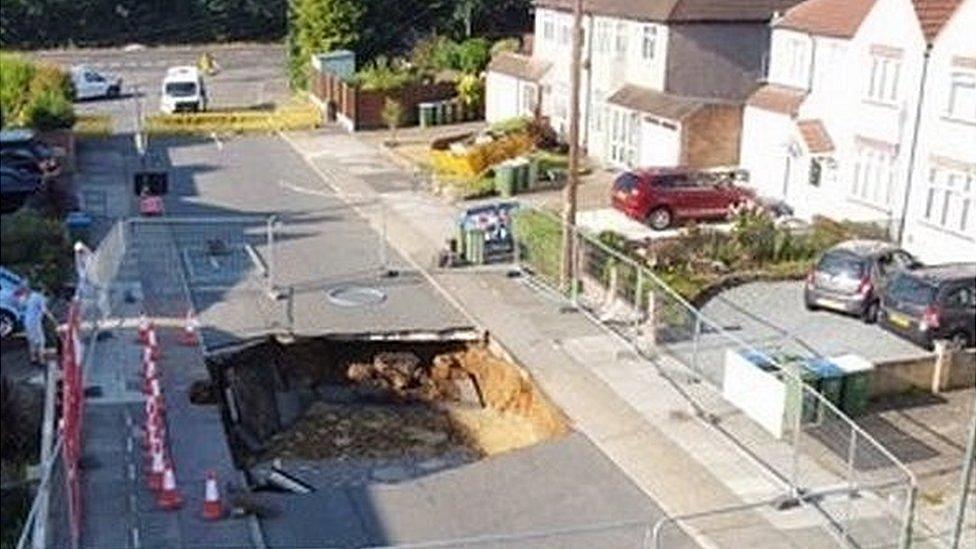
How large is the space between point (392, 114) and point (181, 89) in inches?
448

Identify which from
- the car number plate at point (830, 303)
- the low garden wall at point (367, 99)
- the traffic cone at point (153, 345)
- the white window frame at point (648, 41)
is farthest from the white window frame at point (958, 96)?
the low garden wall at point (367, 99)

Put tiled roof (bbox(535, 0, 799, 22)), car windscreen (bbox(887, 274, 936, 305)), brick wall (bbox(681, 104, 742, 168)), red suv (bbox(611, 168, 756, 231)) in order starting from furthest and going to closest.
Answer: tiled roof (bbox(535, 0, 799, 22)), brick wall (bbox(681, 104, 742, 168)), red suv (bbox(611, 168, 756, 231)), car windscreen (bbox(887, 274, 936, 305))

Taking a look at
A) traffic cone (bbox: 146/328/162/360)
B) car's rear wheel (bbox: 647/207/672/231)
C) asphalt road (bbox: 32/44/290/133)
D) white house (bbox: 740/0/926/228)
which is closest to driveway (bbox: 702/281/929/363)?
car's rear wheel (bbox: 647/207/672/231)

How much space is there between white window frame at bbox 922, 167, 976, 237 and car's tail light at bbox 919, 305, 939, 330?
6.59 m

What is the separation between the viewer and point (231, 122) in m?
51.8

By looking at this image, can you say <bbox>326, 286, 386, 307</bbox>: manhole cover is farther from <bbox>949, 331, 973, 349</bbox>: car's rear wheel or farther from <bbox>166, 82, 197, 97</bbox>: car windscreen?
<bbox>166, 82, 197, 97</bbox>: car windscreen

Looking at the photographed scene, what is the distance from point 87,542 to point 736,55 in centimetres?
3071

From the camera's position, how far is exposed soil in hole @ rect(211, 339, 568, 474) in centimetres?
2212

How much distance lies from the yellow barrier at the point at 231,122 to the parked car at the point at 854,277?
1151 inches

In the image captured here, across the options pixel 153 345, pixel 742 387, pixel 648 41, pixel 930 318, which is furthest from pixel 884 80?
pixel 153 345

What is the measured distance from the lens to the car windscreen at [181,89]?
176 ft

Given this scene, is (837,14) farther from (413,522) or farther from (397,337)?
(413,522)

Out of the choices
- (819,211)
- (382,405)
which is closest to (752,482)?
(382,405)

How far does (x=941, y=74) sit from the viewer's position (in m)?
30.6
